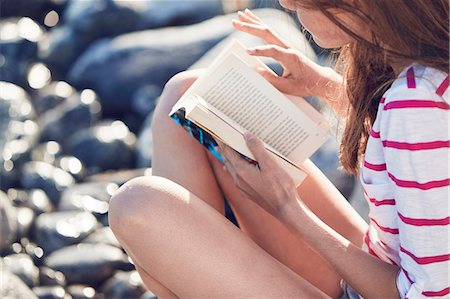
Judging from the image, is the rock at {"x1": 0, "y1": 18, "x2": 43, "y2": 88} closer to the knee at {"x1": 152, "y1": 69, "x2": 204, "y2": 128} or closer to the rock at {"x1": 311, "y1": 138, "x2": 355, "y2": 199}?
the rock at {"x1": 311, "y1": 138, "x2": 355, "y2": 199}

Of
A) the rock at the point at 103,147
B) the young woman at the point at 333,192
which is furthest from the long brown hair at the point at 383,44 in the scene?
the rock at the point at 103,147

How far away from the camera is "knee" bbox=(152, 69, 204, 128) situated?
9.36 feet

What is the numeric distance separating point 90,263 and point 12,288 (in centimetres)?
50

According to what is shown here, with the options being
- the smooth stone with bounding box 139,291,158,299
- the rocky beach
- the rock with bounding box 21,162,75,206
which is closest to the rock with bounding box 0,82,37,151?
the rocky beach

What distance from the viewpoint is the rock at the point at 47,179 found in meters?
4.74

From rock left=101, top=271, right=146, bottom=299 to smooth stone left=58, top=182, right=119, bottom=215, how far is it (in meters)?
0.68

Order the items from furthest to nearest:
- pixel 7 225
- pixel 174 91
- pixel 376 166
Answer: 1. pixel 7 225
2. pixel 174 91
3. pixel 376 166

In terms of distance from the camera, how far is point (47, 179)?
4789mm

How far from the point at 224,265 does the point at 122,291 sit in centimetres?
157

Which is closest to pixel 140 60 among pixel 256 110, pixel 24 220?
pixel 24 220

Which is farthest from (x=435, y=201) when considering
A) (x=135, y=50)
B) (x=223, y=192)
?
(x=135, y=50)

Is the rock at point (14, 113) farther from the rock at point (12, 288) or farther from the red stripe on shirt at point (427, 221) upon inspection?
the red stripe on shirt at point (427, 221)

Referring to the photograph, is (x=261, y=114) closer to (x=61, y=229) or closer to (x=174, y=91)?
(x=174, y=91)

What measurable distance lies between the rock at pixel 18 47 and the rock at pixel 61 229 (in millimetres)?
1686
